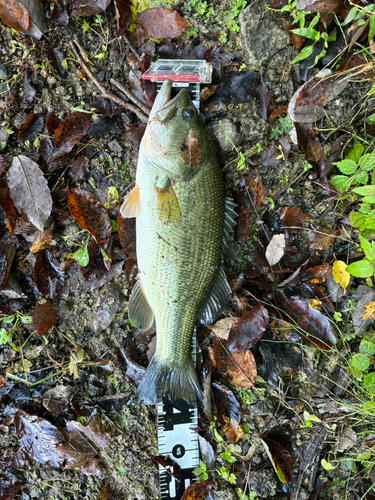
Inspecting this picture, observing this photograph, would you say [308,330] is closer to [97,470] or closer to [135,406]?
[135,406]

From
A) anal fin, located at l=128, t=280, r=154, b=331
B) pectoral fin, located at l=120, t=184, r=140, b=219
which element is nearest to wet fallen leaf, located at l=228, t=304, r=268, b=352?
anal fin, located at l=128, t=280, r=154, b=331

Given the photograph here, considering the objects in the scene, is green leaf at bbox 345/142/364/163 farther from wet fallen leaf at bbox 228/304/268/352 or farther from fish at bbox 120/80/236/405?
wet fallen leaf at bbox 228/304/268/352

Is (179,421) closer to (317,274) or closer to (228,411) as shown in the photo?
(228,411)

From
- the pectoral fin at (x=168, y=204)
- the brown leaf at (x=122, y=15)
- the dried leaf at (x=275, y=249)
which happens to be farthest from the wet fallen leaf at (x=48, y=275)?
the brown leaf at (x=122, y=15)


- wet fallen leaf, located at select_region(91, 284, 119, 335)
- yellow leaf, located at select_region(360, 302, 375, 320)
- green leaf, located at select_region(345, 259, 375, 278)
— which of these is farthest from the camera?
wet fallen leaf, located at select_region(91, 284, 119, 335)

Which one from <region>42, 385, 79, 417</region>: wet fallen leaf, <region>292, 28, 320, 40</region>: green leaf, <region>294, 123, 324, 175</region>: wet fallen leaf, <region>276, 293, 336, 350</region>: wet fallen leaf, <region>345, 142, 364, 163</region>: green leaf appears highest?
<region>292, 28, 320, 40</region>: green leaf

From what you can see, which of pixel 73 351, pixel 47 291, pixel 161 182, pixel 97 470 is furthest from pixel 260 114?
pixel 97 470

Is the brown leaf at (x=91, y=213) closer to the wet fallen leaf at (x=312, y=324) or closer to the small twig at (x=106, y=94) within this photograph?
the small twig at (x=106, y=94)
